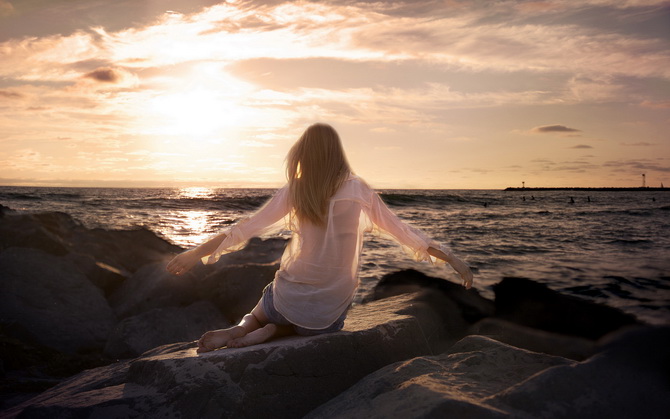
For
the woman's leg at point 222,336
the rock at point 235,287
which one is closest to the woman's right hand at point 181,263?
the woman's leg at point 222,336

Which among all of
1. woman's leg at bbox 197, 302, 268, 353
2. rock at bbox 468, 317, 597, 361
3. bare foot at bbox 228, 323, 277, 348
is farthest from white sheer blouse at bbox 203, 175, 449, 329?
rock at bbox 468, 317, 597, 361

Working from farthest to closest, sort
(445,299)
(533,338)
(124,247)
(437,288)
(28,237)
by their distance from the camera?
(124,247) < (28,237) < (437,288) < (445,299) < (533,338)

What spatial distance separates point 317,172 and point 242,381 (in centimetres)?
144

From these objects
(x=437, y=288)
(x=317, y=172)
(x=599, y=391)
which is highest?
(x=317, y=172)

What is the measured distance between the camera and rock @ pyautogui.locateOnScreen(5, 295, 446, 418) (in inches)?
105

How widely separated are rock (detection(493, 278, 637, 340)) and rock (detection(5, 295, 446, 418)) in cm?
264

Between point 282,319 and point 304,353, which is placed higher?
point 282,319

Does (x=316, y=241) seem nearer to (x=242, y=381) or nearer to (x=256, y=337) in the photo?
(x=256, y=337)

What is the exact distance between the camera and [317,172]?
10.5 ft

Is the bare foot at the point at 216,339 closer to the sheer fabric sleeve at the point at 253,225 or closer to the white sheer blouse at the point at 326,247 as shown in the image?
the white sheer blouse at the point at 326,247

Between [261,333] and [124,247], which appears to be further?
[124,247]

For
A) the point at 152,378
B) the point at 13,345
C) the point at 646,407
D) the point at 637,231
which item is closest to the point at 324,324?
the point at 152,378

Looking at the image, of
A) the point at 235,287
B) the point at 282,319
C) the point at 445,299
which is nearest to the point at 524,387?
the point at 282,319

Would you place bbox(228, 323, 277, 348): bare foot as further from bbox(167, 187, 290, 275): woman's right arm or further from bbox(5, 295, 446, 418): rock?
bbox(167, 187, 290, 275): woman's right arm
